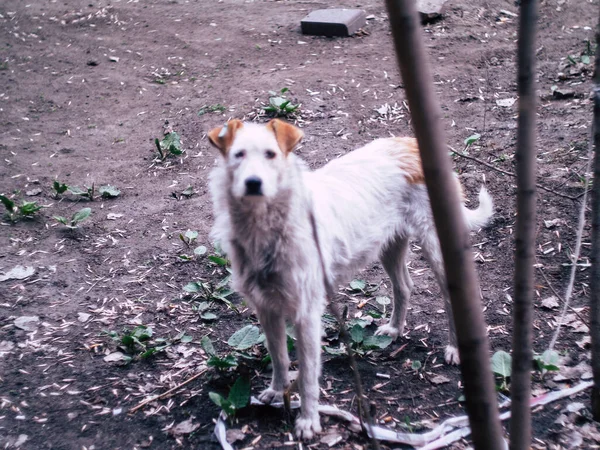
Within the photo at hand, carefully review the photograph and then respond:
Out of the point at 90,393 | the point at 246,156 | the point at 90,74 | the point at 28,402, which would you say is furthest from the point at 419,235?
the point at 90,74

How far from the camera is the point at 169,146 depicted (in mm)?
6613

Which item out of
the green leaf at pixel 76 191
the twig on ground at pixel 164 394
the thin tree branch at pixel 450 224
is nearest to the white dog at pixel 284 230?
the twig on ground at pixel 164 394

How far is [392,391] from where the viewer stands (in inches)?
142

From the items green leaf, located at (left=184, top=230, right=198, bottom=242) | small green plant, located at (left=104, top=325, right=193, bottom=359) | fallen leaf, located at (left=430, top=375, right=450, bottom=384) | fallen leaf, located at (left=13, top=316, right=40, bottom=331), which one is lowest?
fallen leaf, located at (left=430, top=375, right=450, bottom=384)

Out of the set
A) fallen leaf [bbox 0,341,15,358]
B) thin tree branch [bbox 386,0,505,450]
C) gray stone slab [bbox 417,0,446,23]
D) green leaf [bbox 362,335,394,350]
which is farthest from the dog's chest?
gray stone slab [bbox 417,0,446,23]

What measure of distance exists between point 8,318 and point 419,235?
3043mm

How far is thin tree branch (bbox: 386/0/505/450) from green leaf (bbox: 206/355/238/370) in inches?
87.4

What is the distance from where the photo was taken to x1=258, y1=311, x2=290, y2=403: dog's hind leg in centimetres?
342

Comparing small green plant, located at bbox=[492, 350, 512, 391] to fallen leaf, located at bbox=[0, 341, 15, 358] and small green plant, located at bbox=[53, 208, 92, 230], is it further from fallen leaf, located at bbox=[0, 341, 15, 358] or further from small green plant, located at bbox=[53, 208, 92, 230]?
small green plant, located at bbox=[53, 208, 92, 230]

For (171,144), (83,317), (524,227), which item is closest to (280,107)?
(171,144)

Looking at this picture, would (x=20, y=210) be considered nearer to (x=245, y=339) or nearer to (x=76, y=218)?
(x=76, y=218)

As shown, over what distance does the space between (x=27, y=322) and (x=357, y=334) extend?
2408 mm

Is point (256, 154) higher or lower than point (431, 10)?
lower

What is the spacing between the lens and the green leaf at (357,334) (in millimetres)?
3881
